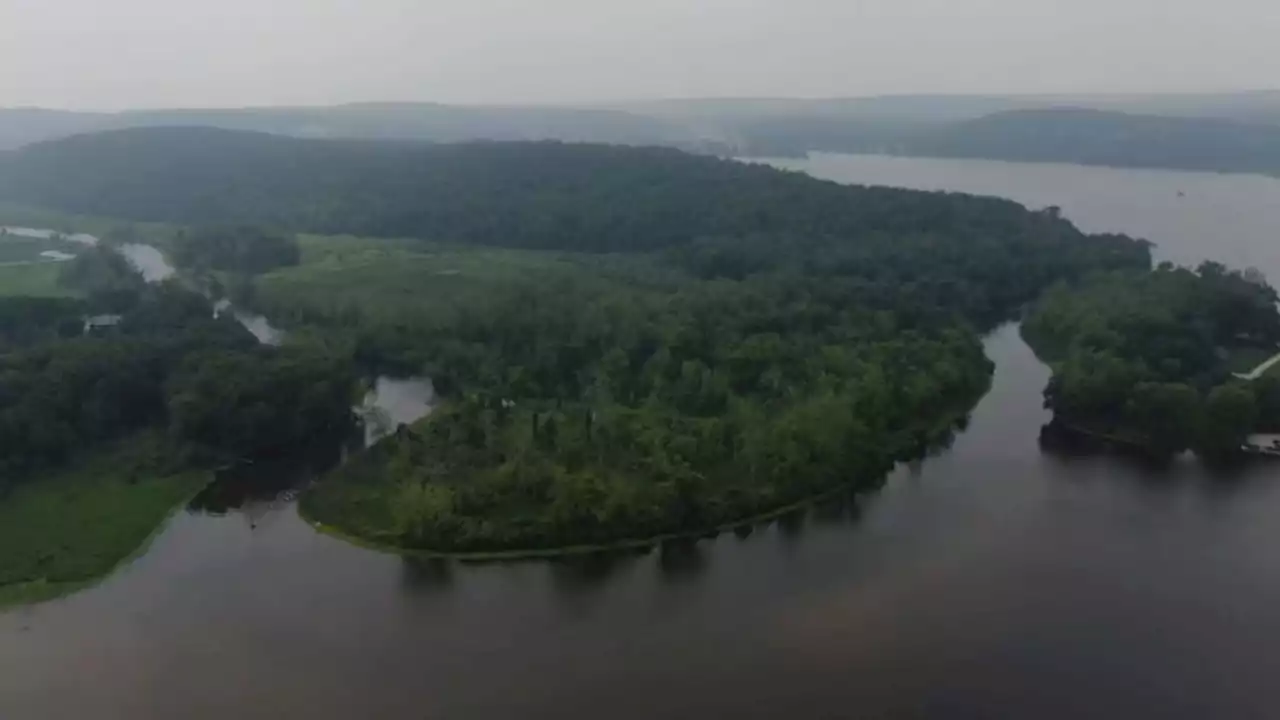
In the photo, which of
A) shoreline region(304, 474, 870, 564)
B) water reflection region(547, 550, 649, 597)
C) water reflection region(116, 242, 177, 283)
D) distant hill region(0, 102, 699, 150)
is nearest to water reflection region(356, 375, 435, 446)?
shoreline region(304, 474, 870, 564)

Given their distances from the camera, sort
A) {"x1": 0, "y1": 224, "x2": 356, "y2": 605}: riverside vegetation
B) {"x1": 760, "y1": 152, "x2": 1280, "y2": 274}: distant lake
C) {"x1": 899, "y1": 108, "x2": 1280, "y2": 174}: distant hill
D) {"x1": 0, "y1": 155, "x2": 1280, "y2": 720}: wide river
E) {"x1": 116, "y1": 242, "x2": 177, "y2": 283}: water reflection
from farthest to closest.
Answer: {"x1": 899, "y1": 108, "x2": 1280, "y2": 174}: distant hill, {"x1": 760, "y1": 152, "x2": 1280, "y2": 274}: distant lake, {"x1": 116, "y1": 242, "x2": 177, "y2": 283}: water reflection, {"x1": 0, "y1": 224, "x2": 356, "y2": 605}: riverside vegetation, {"x1": 0, "y1": 155, "x2": 1280, "y2": 720}: wide river

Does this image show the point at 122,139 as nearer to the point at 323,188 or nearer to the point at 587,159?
the point at 323,188

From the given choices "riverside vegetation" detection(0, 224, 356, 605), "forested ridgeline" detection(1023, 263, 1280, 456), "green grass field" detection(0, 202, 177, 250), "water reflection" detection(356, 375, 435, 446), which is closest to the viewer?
"riverside vegetation" detection(0, 224, 356, 605)

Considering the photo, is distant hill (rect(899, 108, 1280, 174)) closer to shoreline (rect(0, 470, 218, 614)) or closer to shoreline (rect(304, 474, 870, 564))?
shoreline (rect(304, 474, 870, 564))

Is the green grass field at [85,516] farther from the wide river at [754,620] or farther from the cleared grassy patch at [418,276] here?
the cleared grassy patch at [418,276]

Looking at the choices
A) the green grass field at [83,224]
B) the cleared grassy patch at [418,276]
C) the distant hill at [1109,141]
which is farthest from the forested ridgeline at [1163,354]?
the distant hill at [1109,141]

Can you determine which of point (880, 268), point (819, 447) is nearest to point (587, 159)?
point (880, 268)
